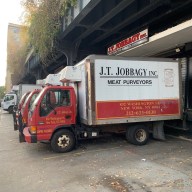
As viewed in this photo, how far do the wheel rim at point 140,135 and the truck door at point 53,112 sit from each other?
264 cm

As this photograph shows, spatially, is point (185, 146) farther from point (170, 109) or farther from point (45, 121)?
point (45, 121)

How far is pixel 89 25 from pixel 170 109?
5711 millimetres

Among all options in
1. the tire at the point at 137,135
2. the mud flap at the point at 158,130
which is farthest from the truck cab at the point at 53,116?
the mud flap at the point at 158,130

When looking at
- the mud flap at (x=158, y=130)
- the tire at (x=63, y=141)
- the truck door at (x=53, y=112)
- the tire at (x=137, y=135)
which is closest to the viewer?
the truck door at (x=53, y=112)

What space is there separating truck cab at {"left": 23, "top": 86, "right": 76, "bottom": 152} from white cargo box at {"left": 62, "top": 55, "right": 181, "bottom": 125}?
573mm

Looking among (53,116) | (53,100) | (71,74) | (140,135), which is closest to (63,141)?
(53,116)

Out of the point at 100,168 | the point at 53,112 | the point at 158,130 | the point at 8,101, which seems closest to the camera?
the point at 100,168

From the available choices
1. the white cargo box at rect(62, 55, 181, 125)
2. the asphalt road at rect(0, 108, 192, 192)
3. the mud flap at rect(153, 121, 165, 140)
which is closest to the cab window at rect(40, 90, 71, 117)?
the white cargo box at rect(62, 55, 181, 125)

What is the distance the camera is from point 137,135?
34.8ft

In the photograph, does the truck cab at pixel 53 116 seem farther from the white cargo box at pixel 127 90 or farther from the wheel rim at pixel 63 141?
the white cargo box at pixel 127 90

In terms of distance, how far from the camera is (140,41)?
1229 centimetres

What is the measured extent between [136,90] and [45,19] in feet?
24.8

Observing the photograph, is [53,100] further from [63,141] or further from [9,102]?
[9,102]

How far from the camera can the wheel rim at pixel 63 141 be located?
9.62 metres
